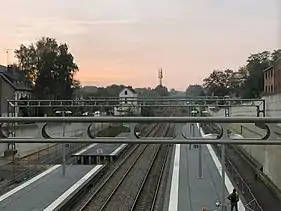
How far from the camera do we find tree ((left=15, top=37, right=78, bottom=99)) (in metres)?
16.7

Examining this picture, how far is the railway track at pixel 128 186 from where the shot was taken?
884 cm

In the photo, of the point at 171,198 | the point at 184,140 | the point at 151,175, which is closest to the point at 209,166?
the point at 151,175

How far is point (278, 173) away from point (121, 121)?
300 inches

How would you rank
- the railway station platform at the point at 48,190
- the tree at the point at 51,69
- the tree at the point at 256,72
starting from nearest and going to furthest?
the railway station platform at the point at 48,190 < the tree at the point at 51,69 < the tree at the point at 256,72

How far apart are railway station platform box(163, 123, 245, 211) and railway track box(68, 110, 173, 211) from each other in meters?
0.45

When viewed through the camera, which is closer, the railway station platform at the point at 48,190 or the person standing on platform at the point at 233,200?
the person standing on platform at the point at 233,200

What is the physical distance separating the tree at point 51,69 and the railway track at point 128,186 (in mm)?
3446

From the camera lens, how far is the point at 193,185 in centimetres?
955

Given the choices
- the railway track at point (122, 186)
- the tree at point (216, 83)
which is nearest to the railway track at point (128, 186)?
the railway track at point (122, 186)

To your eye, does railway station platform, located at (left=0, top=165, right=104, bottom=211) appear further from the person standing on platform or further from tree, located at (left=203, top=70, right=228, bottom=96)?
tree, located at (left=203, top=70, right=228, bottom=96)

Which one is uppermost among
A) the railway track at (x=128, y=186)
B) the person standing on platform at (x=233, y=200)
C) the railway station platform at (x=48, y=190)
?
the person standing on platform at (x=233, y=200)

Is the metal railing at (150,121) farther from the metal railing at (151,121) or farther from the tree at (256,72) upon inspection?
the tree at (256,72)

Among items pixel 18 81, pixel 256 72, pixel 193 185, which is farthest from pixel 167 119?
pixel 256 72

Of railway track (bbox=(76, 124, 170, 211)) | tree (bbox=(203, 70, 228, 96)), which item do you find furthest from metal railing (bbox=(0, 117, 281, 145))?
tree (bbox=(203, 70, 228, 96))
